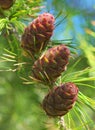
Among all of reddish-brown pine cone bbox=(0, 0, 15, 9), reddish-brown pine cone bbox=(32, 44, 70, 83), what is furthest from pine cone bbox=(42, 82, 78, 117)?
reddish-brown pine cone bbox=(0, 0, 15, 9)

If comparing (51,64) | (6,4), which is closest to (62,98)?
(51,64)

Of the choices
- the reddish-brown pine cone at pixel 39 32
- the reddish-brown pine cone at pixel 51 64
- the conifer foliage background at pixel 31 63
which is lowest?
the conifer foliage background at pixel 31 63

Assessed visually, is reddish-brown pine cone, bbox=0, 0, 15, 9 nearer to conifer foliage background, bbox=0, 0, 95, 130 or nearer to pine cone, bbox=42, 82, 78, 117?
conifer foliage background, bbox=0, 0, 95, 130

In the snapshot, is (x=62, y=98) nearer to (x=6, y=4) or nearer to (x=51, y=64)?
(x=51, y=64)

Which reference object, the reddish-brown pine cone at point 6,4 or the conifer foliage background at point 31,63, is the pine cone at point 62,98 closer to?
the conifer foliage background at point 31,63

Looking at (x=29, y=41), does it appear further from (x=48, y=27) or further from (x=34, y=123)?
(x=34, y=123)

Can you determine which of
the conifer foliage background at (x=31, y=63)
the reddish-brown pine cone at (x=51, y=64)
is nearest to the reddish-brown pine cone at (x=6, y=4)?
the conifer foliage background at (x=31, y=63)
